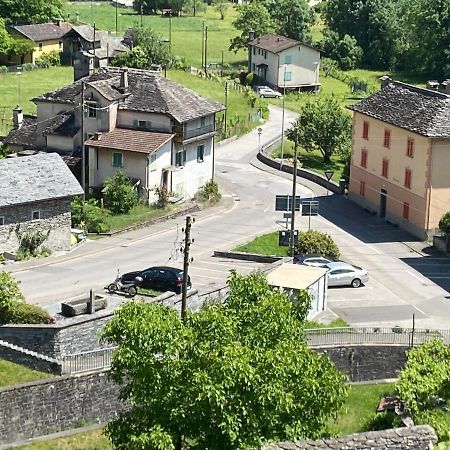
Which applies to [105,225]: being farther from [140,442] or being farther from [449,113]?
[140,442]

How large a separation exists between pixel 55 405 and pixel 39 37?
254 feet

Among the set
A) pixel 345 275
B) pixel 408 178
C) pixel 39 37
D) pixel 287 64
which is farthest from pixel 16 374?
pixel 287 64

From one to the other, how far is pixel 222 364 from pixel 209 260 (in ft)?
85.0

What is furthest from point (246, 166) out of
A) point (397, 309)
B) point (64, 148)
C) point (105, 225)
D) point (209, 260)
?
point (397, 309)

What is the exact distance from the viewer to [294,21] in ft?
435

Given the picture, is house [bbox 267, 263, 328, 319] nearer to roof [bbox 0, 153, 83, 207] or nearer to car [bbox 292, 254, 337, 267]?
car [bbox 292, 254, 337, 267]

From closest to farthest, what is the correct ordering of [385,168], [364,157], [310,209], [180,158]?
[310,209]
[385,168]
[180,158]
[364,157]

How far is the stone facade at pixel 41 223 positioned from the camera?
2079 inches

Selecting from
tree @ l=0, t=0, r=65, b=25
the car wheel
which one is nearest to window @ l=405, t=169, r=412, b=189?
the car wheel

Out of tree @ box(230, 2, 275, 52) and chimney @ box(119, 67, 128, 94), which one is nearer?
chimney @ box(119, 67, 128, 94)

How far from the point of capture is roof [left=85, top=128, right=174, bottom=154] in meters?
64.1

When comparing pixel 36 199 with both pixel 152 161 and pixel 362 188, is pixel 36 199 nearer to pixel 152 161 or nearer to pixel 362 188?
pixel 152 161

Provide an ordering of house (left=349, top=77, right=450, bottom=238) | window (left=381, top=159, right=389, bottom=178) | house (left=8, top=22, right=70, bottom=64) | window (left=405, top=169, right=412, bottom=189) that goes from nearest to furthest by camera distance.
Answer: house (left=349, top=77, right=450, bottom=238) → window (left=405, top=169, right=412, bottom=189) → window (left=381, top=159, right=389, bottom=178) → house (left=8, top=22, right=70, bottom=64)

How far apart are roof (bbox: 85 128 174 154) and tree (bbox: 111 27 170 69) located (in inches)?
1272
